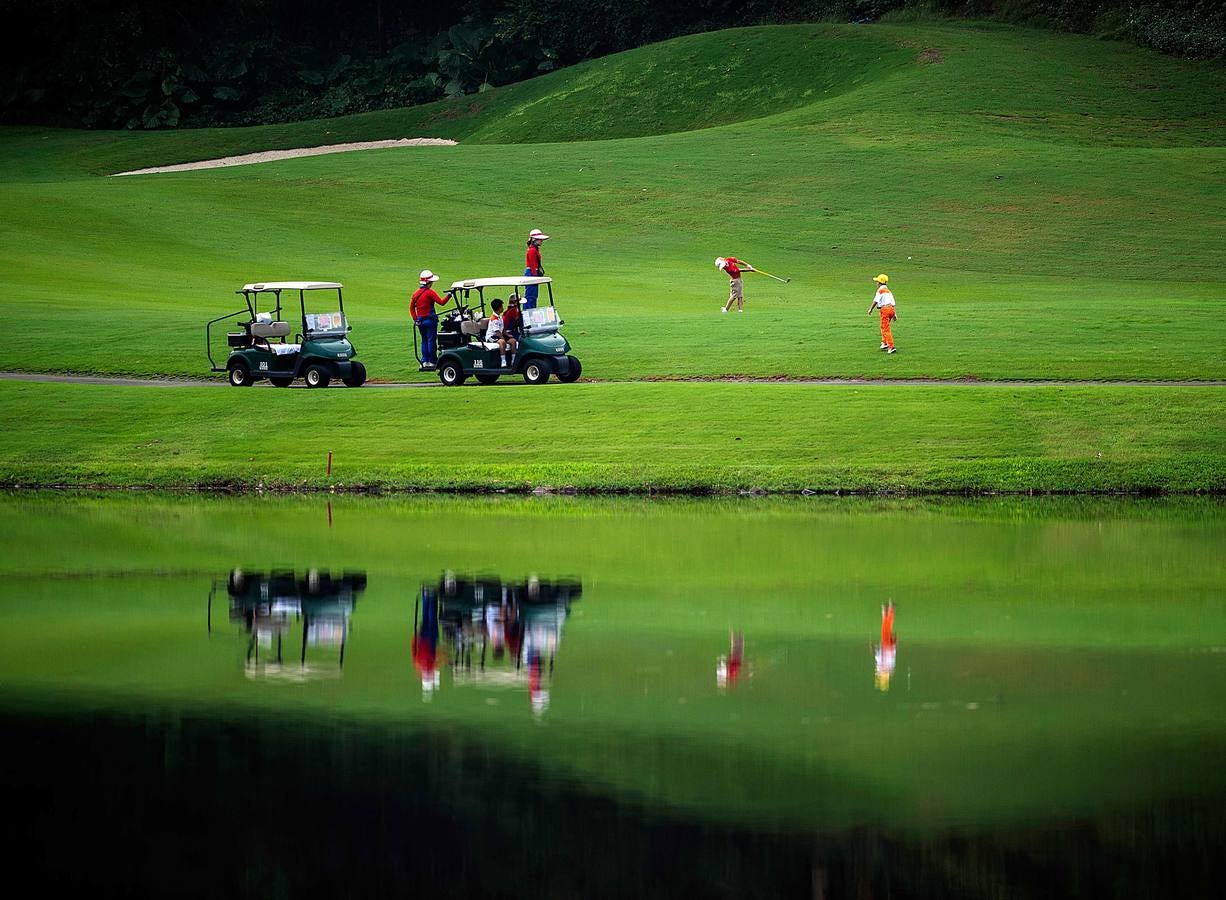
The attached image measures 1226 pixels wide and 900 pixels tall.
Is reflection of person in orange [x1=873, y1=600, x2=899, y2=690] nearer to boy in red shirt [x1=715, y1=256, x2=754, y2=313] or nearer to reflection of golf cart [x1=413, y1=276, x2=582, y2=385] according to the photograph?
reflection of golf cart [x1=413, y1=276, x2=582, y2=385]

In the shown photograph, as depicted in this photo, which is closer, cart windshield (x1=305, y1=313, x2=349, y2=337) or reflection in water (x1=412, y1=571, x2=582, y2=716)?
reflection in water (x1=412, y1=571, x2=582, y2=716)

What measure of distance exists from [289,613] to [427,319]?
18.6 m

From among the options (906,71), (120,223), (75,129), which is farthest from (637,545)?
(75,129)

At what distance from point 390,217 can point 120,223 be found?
9550 millimetres

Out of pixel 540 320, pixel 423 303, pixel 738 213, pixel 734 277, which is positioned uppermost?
pixel 738 213

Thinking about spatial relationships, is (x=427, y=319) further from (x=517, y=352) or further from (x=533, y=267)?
(x=533, y=267)

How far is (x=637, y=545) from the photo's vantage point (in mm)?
21641

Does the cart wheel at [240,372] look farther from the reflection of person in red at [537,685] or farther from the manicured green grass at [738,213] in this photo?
the reflection of person in red at [537,685]

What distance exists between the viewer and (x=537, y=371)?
1361 inches

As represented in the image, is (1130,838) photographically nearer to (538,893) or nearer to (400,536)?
(538,893)

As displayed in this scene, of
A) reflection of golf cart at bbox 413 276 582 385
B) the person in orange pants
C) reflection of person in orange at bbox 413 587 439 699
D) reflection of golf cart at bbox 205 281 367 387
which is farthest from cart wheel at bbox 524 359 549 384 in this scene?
reflection of person in orange at bbox 413 587 439 699

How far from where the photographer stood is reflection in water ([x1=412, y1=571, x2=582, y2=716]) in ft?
45.8

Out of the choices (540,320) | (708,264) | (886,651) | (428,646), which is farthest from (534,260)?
(886,651)

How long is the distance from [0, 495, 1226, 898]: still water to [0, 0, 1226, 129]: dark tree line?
85892 mm
